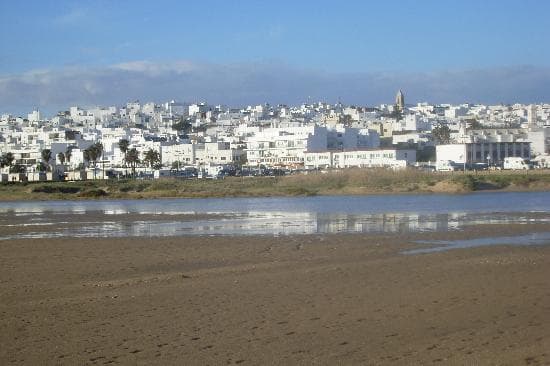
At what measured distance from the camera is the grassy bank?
6600 centimetres

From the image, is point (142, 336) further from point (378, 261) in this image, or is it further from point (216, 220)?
point (216, 220)

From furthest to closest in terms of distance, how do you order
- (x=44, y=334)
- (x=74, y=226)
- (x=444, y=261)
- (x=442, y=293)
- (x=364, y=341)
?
(x=74, y=226) < (x=444, y=261) < (x=442, y=293) < (x=44, y=334) < (x=364, y=341)

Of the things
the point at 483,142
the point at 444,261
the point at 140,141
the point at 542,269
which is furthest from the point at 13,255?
the point at 140,141

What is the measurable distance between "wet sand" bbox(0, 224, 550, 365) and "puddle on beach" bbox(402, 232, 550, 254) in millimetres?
979

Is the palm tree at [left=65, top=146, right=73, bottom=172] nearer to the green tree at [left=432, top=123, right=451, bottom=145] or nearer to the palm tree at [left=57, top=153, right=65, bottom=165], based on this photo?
the palm tree at [left=57, top=153, right=65, bottom=165]

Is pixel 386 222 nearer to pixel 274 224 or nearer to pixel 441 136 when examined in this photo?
pixel 274 224

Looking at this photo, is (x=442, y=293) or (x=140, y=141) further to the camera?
(x=140, y=141)

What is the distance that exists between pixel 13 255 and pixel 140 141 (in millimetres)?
113715

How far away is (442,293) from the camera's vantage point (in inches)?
519

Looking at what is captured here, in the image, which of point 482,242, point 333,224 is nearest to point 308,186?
point 333,224

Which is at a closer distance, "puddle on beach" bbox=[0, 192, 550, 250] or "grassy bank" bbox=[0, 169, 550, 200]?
"puddle on beach" bbox=[0, 192, 550, 250]

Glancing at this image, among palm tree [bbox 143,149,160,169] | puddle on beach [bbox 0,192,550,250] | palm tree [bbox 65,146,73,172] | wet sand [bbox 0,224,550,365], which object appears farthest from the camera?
palm tree [bbox 65,146,73,172]

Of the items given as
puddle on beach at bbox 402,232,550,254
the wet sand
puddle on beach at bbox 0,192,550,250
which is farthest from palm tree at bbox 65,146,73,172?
puddle on beach at bbox 402,232,550,254

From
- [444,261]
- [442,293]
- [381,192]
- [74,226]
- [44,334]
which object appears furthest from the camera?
[381,192]
